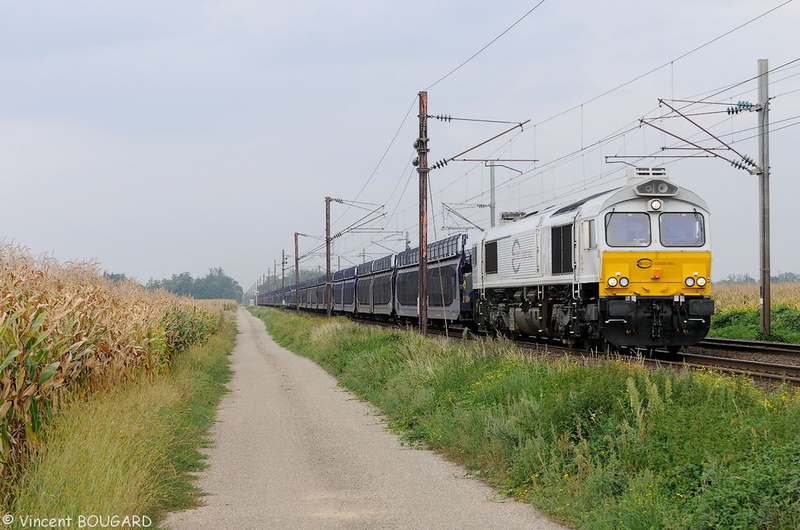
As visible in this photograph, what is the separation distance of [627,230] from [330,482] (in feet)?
38.9

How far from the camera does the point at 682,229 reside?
1934 centimetres

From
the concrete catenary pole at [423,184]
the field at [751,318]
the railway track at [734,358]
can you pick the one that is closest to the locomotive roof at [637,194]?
the railway track at [734,358]

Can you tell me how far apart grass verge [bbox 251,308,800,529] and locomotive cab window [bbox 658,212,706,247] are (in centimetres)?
686

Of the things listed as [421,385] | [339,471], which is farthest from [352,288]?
[339,471]

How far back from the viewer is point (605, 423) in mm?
9062

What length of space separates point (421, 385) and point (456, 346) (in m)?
3.53

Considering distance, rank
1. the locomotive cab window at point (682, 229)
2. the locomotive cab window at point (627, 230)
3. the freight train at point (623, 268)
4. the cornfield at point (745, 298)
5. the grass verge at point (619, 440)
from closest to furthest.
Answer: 1. the grass verge at point (619, 440)
2. the freight train at point (623, 268)
3. the locomotive cab window at point (627, 230)
4. the locomotive cab window at point (682, 229)
5. the cornfield at point (745, 298)

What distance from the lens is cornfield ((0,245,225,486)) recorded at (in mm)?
7805

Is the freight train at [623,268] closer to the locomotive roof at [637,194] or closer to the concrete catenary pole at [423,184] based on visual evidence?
the locomotive roof at [637,194]

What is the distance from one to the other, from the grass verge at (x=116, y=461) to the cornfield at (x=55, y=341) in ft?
0.95

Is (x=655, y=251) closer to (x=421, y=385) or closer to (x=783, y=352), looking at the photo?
(x=783, y=352)

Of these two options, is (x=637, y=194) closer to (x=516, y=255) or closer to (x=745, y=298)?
(x=516, y=255)

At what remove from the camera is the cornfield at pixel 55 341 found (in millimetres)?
7805

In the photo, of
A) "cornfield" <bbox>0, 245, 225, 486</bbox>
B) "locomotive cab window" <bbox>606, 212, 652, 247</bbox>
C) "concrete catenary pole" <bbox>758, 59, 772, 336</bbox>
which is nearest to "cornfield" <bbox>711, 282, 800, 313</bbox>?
"concrete catenary pole" <bbox>758, 59, 772, 336</bbox>
